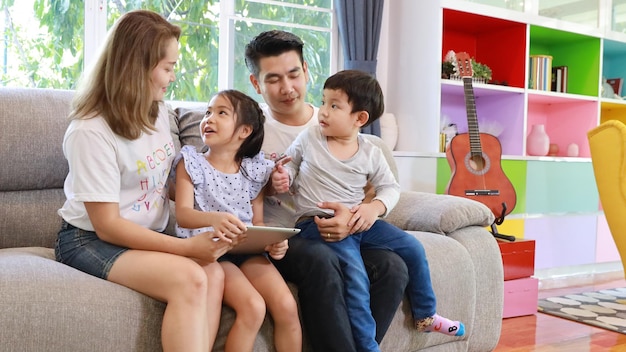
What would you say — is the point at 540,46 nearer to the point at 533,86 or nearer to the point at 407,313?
the point at 533,86

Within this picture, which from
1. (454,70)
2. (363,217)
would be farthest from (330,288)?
(454,70)

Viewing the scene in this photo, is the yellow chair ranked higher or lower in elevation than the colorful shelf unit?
lower

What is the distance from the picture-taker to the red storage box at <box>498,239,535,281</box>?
2900 mm

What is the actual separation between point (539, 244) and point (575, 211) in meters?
0.42

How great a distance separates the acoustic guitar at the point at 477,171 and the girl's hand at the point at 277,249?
1800mm

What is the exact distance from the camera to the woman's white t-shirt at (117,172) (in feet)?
4.76

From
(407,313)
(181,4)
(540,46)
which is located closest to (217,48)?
(181,4)

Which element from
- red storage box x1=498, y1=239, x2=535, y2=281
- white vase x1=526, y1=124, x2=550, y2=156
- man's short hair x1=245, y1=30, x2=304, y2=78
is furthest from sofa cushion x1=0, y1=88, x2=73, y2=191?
white vase x1=526, y1=124, x2=550, y2=156

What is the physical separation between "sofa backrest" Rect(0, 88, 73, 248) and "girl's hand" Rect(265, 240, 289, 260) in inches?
28.7

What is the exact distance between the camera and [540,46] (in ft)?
14.9

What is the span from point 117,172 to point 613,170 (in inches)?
82.8

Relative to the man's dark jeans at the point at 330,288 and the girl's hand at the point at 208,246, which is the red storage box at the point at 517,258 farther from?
the girl's hand at the point at 208,246

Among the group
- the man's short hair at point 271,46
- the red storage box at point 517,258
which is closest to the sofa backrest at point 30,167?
the man's short hair at point 271,46

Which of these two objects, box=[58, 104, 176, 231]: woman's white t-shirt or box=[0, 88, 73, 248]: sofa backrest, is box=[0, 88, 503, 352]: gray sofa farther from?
box=[58, 104, 176, 231]: woman's white t-shirt
